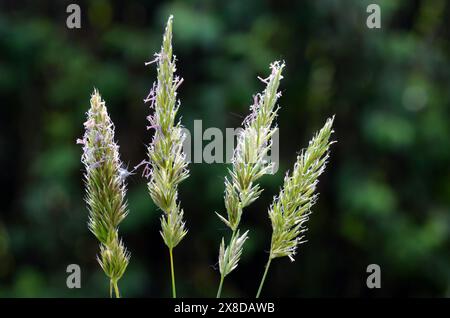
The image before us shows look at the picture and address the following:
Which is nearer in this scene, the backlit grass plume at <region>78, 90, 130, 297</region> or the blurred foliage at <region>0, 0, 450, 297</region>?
the backlit grass plume at <region>78, 90, 130, 297</region>

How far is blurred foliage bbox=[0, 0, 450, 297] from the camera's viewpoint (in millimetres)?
3961

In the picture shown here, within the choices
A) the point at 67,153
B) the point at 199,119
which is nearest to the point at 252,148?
the point at 199,119

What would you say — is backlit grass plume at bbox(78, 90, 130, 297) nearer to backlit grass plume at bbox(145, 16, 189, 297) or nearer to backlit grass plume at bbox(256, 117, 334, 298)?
backlit grass plume at bbox(145, 16, 189, 297)

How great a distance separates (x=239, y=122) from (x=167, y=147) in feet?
10.3

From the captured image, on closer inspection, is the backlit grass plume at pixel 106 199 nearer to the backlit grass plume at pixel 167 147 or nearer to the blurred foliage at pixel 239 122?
the backlit grass plume at pixel 167 147

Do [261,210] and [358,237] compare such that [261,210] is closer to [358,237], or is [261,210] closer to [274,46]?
[358,237]

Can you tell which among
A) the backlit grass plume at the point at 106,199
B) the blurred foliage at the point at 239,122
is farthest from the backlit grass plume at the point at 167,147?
the blurred foliage at the point at 239,122

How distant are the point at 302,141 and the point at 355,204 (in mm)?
695

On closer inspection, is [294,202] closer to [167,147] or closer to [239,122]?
[167,147]

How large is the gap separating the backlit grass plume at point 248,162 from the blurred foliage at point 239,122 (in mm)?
2823

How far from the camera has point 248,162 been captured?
3.14 feet

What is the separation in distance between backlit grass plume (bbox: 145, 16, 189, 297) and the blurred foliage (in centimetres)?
282

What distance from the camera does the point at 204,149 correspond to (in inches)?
138

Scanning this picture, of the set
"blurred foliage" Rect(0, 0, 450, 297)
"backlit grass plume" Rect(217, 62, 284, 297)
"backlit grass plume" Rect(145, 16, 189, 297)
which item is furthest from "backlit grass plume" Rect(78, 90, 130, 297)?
"blurred foliage" Rect(0, 0, 450, 297)
